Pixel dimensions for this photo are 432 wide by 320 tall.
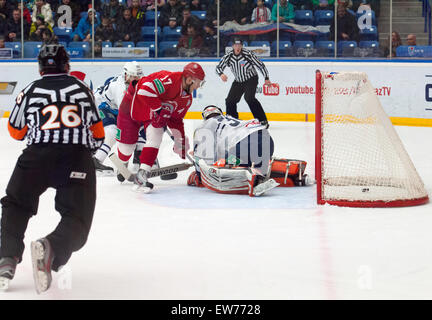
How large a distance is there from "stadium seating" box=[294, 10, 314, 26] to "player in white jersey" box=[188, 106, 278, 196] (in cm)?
529

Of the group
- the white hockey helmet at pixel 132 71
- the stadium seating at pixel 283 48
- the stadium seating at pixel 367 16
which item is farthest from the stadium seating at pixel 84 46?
the white hockey helmet at pixel 132 71

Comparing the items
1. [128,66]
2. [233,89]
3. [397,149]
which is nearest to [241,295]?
[397,149]

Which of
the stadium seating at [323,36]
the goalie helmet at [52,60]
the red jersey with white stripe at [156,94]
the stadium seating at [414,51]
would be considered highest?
the stadium seating at [323,36]

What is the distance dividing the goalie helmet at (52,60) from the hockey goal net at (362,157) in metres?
2.44

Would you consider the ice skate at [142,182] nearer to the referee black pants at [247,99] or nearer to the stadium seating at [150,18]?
the referee black pants at [247,99]

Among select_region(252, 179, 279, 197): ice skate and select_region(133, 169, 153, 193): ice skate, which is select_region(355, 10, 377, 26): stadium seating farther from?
select_region(133, 169, 153, 193): ice skate

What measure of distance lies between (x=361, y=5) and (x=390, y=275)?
789cm

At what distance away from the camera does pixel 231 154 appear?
5.90 metres

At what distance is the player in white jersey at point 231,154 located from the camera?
570 cm

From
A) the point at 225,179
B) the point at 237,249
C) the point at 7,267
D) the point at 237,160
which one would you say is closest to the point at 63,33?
the point at 237,160

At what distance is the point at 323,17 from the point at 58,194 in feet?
27.3

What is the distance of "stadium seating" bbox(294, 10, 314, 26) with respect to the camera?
36.1 ft

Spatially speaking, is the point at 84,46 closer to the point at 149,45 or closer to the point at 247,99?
the point at 149,45

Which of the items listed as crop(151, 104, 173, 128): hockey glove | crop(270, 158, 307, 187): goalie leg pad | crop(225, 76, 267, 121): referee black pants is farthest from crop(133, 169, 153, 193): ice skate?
crop(225, 76, 267, 121): referee black pants
